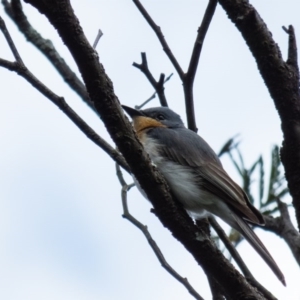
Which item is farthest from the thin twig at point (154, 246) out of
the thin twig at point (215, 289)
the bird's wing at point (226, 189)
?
the bird's wing at point (226, 189)

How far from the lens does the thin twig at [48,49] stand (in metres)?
5.44

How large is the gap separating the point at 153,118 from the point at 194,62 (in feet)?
6.53

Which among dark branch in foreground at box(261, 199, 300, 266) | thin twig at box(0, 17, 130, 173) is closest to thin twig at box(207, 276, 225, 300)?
dark branch in foreground at box(261, 199, 300, 266)

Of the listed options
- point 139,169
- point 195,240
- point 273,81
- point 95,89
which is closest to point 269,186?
point 273,81

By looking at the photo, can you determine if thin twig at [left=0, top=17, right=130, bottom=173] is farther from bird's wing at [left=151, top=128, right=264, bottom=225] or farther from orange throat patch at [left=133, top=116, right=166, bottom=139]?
orange throat patch at [left=133, top=116, right=166, bottom=139]

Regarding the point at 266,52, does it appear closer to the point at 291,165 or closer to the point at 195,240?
the point at 291,165

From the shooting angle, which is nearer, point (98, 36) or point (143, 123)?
point (98, 36)

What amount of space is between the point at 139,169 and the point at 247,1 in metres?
1.53

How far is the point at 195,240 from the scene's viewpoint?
390cm

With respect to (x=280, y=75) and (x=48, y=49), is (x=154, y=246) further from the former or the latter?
(x=48, y=49)

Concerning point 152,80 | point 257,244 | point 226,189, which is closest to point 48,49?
point 152,80

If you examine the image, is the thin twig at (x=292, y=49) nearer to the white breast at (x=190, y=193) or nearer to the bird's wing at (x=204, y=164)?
the bird's wing at (x=204, y=164)

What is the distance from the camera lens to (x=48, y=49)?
5699 millimetres

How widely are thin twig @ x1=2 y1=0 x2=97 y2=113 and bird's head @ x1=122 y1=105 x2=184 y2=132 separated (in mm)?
1086
